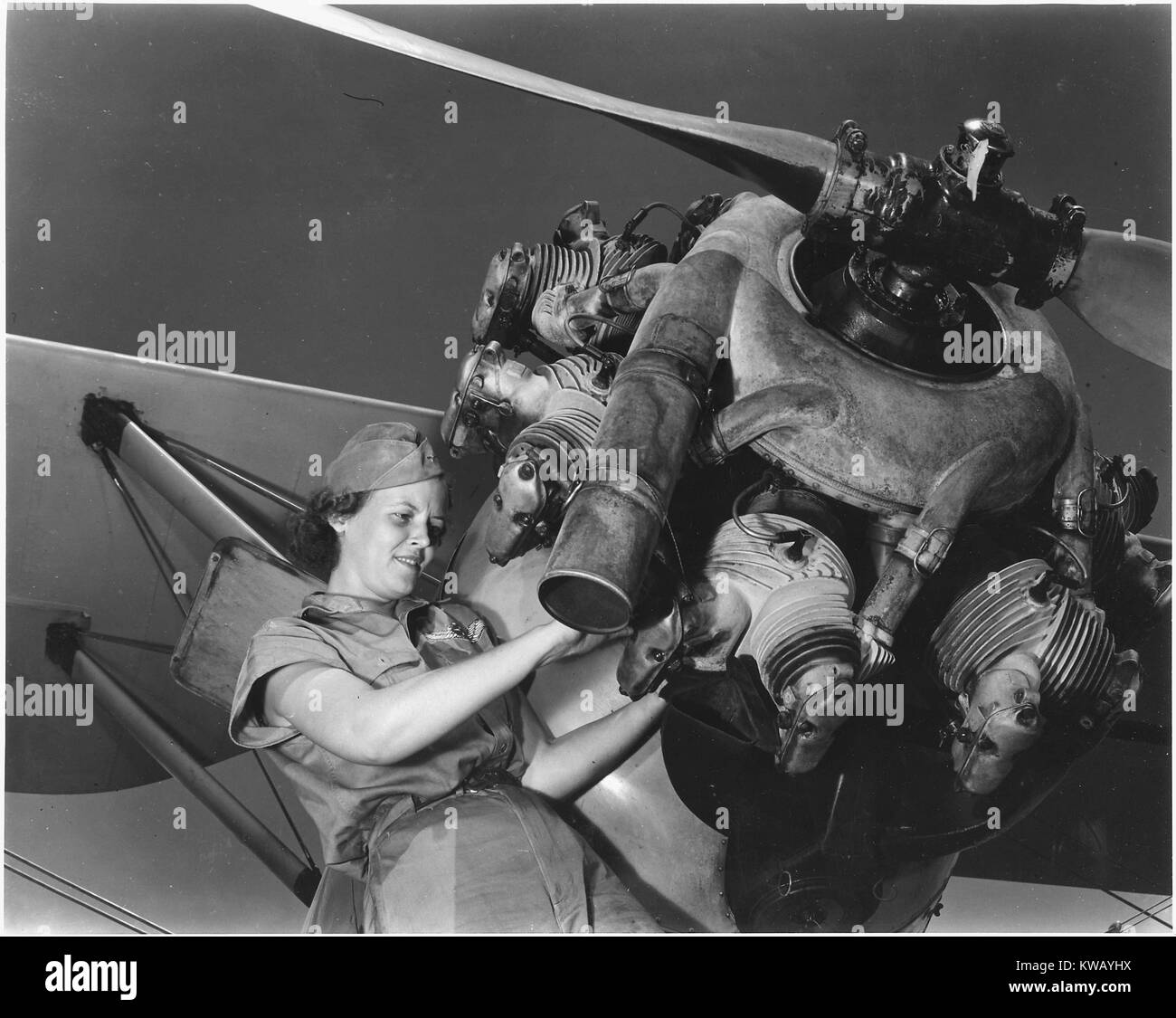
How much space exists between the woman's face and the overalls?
74 mm

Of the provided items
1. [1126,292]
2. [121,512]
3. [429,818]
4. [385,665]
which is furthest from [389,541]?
[1126,292]

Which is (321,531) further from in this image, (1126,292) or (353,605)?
(1126,292)

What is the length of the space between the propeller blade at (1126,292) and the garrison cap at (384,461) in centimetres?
137

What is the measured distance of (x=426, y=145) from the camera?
3.14 metres

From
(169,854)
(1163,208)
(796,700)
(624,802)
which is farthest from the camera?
(1163,208)

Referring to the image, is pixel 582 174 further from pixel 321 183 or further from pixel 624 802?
pixel 624 802

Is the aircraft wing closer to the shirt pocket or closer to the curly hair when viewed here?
the curly hair

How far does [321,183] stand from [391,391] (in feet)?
1.66

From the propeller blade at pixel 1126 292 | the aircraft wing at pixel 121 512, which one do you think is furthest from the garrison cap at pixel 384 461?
the propeller blade at pixel 1126 292

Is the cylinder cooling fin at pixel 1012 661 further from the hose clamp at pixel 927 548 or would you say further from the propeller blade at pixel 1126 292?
the propeller blade at pixel 1126 292

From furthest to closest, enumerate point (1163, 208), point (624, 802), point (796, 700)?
point (1163, 208) → point (624, 802) → point (796, 700)

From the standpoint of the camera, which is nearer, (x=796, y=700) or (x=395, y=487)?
(x=796, y=700)
